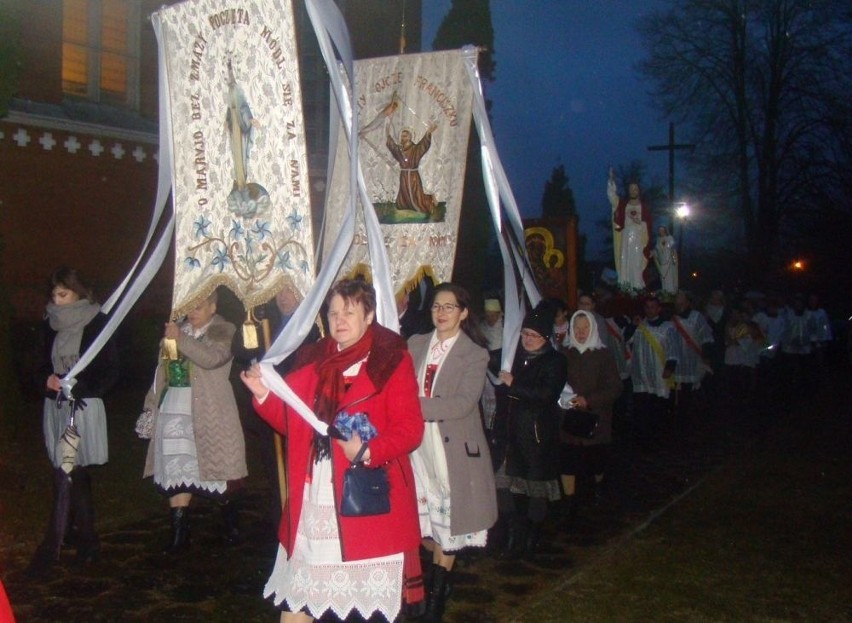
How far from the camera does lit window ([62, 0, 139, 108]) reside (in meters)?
15.4

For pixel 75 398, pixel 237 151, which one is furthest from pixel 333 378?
pixel 75 398

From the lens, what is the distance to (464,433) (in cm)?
546

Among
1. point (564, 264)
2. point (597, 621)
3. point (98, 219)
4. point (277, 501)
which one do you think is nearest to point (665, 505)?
point (564, 264)

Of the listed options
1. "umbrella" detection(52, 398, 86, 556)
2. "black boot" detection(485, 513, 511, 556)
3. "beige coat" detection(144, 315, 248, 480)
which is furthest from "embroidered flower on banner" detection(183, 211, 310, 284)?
"black boot" detection(485, 513, 511, 556)

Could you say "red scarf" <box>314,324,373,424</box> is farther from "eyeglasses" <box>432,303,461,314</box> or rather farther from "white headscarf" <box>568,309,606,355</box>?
"white headscarf" <box>568,309,606,355</box>

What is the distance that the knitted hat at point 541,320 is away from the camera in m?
6.50

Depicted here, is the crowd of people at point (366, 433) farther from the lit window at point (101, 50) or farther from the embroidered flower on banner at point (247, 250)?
the lit window at point (101, 50)

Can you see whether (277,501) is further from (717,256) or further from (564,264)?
(717,256)

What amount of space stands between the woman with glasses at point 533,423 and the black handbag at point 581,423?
1083 mm

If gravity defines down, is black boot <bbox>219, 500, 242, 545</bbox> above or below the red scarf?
below

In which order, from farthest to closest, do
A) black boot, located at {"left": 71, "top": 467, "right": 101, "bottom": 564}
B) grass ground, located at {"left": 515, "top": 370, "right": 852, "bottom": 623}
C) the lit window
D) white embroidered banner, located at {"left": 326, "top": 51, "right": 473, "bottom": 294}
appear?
the lit window
white embroidered banner, located at {"left": 326, "top": 51, "right": 473, "bottom": 294}
black boot, located at {"left": 71, "top": 467, "right": 101, "bottom": 564}
grass ground, located at {"left": 515, "top": 370, "right": 852, "bottom": 623}

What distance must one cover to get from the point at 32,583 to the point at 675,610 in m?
3.78

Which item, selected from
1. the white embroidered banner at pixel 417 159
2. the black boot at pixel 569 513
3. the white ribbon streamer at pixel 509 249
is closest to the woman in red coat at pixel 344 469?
the white ribbon streamer at pixel 509 249

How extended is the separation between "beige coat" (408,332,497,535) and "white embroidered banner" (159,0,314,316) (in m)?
1.27
